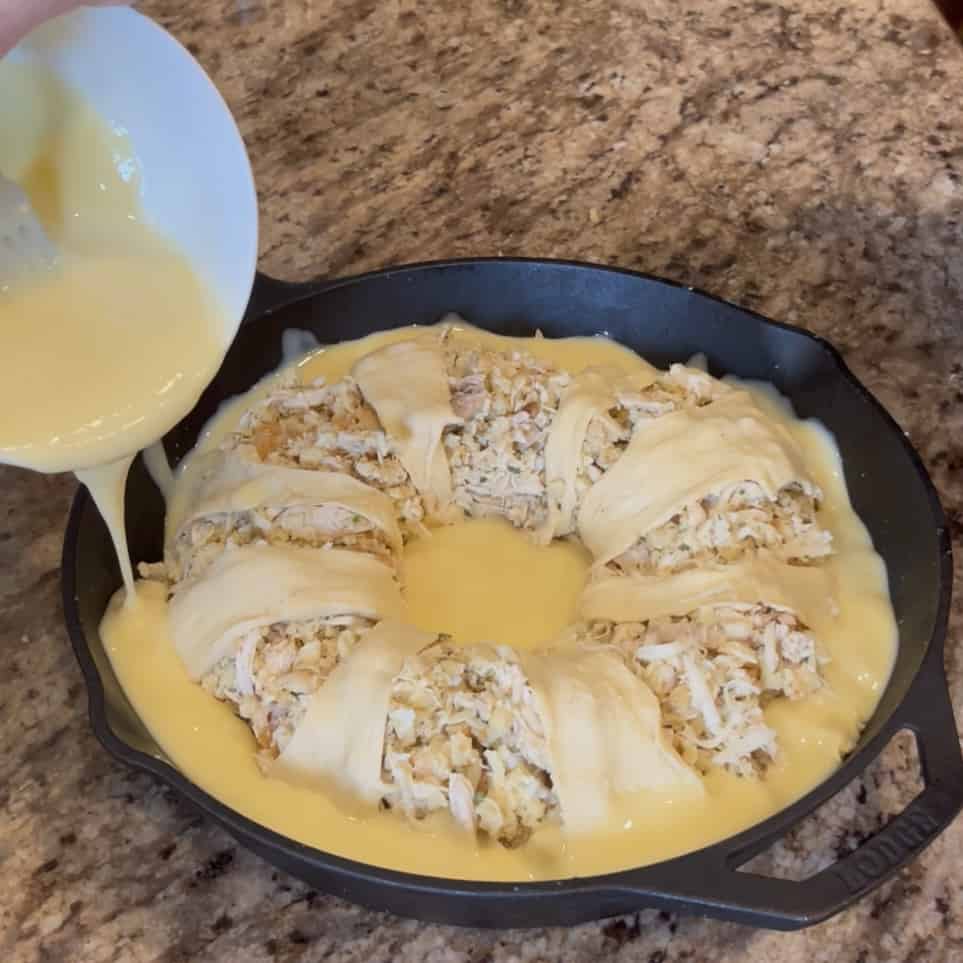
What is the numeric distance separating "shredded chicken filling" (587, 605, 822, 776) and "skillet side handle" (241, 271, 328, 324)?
0.54 meters

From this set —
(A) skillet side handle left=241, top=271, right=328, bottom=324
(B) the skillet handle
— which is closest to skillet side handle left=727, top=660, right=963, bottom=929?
(B) the skillet handle

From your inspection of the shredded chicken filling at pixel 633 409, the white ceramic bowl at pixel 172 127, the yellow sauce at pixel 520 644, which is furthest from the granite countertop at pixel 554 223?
the white ceramic bowl at pixel 172 127

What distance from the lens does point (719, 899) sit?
2.63 feet

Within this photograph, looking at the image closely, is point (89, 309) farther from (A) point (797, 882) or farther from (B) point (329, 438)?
(A) point (797, 882)

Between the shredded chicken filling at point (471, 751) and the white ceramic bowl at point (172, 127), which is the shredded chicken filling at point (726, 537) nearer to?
the shredded chicken filling at point (471, 751)

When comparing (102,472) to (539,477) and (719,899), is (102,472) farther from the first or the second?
(719,899)

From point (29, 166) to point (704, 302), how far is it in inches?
29.3

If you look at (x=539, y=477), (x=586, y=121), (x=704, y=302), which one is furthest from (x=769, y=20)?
(x=539, y=477)

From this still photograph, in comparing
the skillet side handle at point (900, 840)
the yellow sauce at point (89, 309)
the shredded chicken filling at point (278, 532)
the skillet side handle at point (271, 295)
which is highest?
the yellow sauce at point (89, 309)

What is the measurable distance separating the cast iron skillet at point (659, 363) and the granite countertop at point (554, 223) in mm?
89

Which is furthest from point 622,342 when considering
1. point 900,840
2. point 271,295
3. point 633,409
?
point 900,840

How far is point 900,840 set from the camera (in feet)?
2.75

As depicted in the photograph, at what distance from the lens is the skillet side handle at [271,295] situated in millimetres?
1319

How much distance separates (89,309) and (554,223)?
0.83 meters
